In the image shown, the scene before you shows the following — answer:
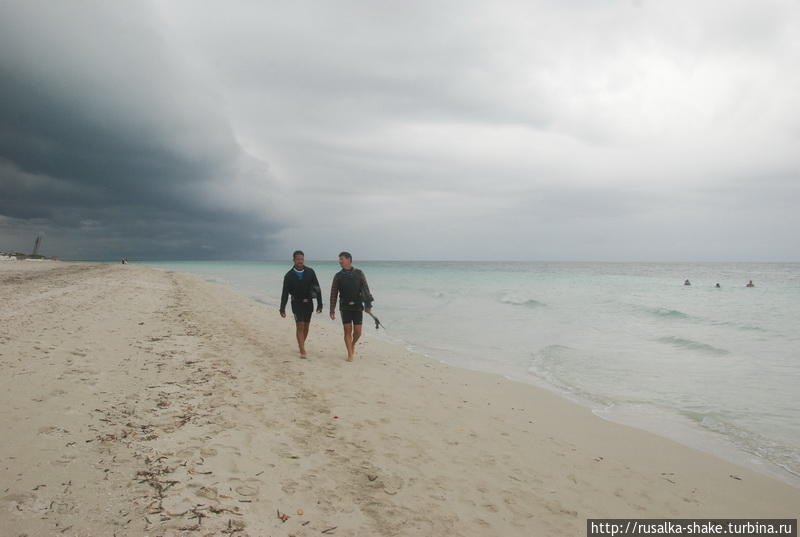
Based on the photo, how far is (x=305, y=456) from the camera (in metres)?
4.59

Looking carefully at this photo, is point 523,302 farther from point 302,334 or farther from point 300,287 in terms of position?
point 300,287

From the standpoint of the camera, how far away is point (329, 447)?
Result: 16.0 feet

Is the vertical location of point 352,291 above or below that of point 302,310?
above

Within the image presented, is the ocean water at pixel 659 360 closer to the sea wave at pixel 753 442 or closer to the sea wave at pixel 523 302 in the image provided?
the sea wave at pixel 753 442

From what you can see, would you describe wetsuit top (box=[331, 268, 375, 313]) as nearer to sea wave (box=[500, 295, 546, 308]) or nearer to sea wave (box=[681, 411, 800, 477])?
sea wave (box=[681, 411, 800, 477])

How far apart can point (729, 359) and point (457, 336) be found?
28.2ft

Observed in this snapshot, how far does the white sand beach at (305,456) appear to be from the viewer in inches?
132

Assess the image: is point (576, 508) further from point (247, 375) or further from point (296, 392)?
point (247, 375)

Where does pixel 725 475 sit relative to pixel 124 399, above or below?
below

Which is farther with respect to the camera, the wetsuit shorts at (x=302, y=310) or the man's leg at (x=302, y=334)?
the man's leg at (x=302, y=334)

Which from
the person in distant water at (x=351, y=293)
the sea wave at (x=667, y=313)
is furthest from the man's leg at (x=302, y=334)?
the sea wave at (x=667, y=313)

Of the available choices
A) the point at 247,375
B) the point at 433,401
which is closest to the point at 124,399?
A: the point at 247,375

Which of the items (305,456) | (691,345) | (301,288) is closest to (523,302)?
(691,345)

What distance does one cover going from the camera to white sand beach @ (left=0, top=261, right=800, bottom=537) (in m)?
3.36
